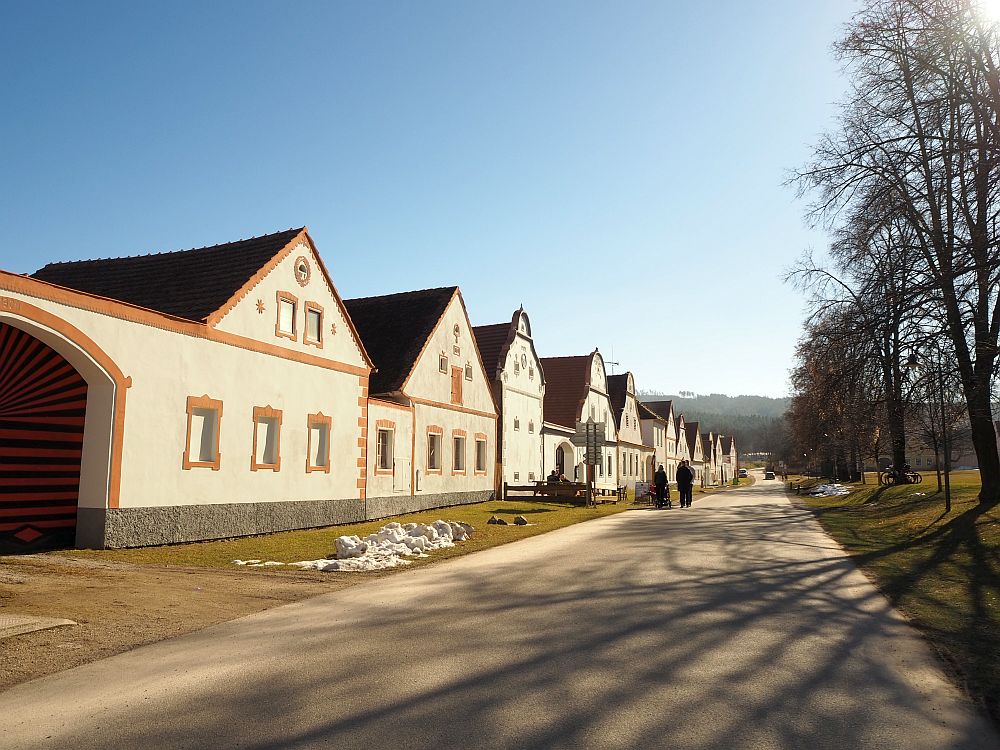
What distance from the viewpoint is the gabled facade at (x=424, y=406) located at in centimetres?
2494

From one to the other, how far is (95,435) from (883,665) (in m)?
13.8

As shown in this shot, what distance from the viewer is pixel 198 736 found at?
15.0 feet

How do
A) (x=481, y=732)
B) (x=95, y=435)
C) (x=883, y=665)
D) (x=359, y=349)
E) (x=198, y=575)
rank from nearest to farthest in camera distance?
(x=481, y=732) → (x=883, y=665) → (x=198, y=575) → (x=95, y=435) → (x=359, y=349)

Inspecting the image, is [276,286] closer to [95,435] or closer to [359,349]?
[359,349]

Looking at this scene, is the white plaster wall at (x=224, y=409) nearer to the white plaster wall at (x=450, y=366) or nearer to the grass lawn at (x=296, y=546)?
the grass lawn at (x=296, y=546)

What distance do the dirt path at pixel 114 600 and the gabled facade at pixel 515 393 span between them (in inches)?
905

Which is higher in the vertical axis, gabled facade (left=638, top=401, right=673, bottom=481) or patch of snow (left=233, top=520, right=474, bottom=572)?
gabled facade (left=638, top=401, right=673, bottom=481)

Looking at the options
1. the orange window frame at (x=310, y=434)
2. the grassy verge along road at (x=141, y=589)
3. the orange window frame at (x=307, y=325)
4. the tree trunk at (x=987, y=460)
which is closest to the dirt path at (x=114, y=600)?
the grassy verge along road at (x=141, y=589)

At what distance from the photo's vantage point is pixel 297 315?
20.3m

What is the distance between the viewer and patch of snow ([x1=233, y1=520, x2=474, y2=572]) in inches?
499

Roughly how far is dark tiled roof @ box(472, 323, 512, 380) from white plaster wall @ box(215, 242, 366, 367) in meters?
12.7

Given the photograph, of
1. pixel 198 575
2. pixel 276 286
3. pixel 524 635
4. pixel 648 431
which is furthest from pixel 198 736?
pixel 648 431

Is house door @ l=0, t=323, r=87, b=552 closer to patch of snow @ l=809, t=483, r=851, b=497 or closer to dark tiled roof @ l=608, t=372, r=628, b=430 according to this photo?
patch of snow @ l=809, t=483, r=851, b=497

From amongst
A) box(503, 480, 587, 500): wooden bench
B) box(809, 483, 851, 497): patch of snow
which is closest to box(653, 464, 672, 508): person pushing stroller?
box(503, 480, 587, 500): wooden bench
